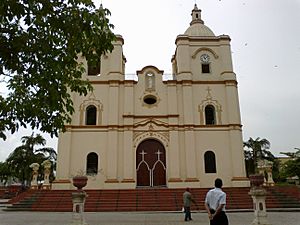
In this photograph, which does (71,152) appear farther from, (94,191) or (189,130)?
(189,130)

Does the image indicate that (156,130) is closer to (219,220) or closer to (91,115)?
(91,115)

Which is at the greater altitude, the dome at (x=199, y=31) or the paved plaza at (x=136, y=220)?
the dome at (x=199, y=31)

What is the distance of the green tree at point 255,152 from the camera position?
36.6 meters

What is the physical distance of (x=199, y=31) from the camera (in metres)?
29.6

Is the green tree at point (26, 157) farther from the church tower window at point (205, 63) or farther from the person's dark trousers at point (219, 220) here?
the person's dark trousers at point (219, 220)

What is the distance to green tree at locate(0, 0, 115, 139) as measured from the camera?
19.8 feet

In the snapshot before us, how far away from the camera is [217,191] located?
673 centimetres

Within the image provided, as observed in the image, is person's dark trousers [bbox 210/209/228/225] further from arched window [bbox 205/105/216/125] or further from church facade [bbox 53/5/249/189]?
arched window [bbox 205/105/216/125]

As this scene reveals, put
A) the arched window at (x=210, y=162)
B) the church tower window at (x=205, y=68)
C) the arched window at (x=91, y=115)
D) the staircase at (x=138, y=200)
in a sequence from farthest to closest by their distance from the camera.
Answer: the church tower window at (x=205, y=68)
the arched window at (x=91, y=115)
the arched window at (x=210, y=162)
the staircase at (x=138, y=200)

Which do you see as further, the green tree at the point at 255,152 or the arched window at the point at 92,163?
the green tree at the point at 255,152

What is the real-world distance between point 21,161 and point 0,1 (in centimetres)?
3078

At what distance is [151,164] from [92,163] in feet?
14.6

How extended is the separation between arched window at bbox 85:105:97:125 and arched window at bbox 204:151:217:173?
906cm

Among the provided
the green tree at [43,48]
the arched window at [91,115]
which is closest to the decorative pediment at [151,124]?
the arched window at [91,115]
